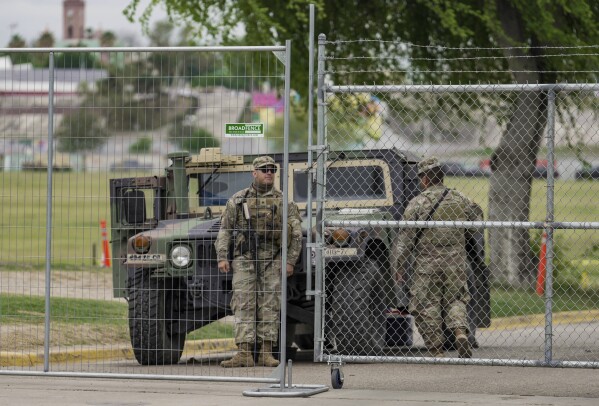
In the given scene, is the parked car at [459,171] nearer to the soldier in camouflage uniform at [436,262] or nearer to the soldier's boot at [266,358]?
the soldier in camouflage uniform at [436,262]

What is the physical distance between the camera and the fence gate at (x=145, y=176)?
1100cm

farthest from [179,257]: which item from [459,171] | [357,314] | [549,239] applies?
[459,171]

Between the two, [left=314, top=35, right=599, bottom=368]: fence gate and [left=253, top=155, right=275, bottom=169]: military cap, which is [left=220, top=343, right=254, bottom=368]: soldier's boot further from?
[left=253, top=155, right=275, bottom=169]: military cap

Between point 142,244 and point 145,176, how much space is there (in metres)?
1.15

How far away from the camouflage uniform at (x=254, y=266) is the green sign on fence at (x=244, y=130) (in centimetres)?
159

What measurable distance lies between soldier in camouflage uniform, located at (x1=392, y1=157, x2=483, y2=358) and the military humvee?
40cm

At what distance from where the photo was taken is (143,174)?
12.6m

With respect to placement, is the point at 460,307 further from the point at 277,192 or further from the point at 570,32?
the point at 570,32

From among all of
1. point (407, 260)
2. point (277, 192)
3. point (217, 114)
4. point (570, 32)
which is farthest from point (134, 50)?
point (570, 32)

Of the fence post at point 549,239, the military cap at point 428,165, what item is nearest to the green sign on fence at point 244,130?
the fence post at point 549,239

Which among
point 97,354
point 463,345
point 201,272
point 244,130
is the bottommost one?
point 97,354

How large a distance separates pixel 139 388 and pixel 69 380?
2.80ft

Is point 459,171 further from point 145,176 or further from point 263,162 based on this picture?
point 263,162

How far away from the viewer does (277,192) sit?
12.4 m
